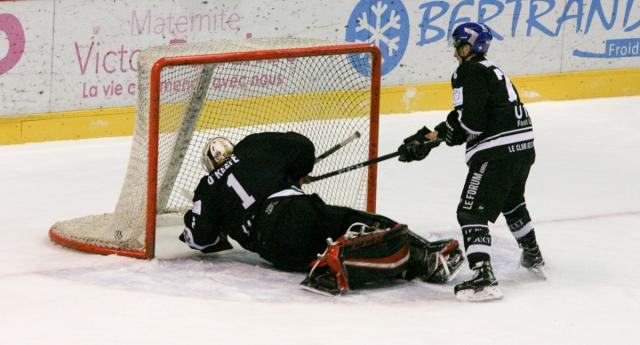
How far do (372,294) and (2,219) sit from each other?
2.06 meters

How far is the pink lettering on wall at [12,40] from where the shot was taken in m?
7.82

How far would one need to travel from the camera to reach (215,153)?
236 inches

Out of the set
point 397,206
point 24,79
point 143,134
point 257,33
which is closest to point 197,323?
point 143,134

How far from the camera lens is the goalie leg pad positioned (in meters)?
5.54

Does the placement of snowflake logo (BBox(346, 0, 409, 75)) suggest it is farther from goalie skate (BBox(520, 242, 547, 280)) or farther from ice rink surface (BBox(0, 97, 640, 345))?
goalie skate (BBox(520, 242, 547, 280))

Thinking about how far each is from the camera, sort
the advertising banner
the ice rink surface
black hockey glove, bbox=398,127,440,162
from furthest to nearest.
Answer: the advertising banner, black hockey glove, bbox=398,127,440,162, the ice rink surface

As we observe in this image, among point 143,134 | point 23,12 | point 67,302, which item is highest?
point 23,12

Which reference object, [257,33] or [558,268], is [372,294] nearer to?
[558,268]

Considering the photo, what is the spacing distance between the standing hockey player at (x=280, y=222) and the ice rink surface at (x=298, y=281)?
91 mm

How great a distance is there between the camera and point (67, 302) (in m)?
5.39

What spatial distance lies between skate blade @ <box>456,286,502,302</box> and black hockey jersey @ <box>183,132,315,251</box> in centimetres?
89

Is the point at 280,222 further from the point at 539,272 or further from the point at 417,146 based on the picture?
the point at 539,272

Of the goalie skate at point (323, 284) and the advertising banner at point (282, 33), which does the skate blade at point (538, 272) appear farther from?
the advertising banner at point (282, 33)

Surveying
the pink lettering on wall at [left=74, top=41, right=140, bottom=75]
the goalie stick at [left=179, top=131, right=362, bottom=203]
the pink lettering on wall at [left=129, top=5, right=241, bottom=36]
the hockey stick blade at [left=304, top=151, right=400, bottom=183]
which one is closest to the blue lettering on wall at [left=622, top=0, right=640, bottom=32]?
the pink lettering on wall at [left=129, top=5, right=241, bottom=36]
